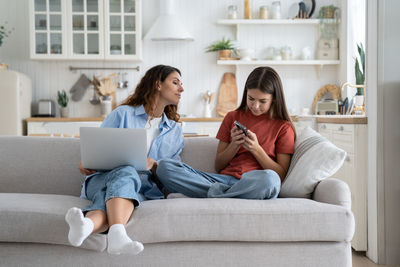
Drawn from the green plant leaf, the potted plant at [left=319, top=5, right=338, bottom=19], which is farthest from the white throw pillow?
the potted plant at [left=319, top=5, right=338, bottom=19]

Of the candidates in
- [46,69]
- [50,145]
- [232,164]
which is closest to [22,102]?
[46,69]

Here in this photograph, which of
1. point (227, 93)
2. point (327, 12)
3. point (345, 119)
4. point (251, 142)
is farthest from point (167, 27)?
point (251, 142)

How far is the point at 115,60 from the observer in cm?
520

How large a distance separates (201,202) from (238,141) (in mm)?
397

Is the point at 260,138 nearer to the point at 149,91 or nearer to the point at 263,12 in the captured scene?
the point at 149,91

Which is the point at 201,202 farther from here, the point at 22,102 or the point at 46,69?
the point at 46,69

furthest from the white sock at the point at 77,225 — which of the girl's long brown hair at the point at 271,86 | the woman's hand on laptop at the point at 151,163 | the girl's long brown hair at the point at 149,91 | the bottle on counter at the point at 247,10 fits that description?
the bottle on counter at the point at 247,10

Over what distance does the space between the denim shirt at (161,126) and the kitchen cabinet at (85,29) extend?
9.08ft

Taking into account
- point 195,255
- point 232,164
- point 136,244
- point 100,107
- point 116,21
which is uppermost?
point 116,21

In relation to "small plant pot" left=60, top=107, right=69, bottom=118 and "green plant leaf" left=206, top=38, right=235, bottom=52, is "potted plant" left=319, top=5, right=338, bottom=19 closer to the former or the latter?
"green plant leaf" left=206, top=38, right=235, bottom=52

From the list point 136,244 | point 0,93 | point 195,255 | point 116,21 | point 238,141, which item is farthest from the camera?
point 116,21

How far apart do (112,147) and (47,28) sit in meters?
3.53

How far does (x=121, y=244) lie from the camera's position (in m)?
1.69

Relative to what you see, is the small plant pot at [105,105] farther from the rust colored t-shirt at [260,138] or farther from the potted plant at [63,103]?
the rust colored t-shirt at [260,138]
